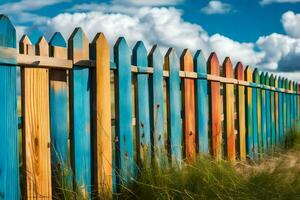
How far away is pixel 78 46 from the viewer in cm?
333

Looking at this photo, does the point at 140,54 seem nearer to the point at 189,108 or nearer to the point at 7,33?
the point at 189,108

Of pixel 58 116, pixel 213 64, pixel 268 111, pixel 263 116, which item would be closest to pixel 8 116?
pixel 58 116

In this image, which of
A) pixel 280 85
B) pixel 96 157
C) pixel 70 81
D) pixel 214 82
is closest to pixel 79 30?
pixel 70 81

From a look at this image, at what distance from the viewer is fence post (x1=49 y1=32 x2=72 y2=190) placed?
3.12 metres

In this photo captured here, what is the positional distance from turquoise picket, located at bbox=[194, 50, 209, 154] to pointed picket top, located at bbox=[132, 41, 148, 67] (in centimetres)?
117

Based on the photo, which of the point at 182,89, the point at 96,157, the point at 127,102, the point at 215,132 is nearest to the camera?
the point at 96,157

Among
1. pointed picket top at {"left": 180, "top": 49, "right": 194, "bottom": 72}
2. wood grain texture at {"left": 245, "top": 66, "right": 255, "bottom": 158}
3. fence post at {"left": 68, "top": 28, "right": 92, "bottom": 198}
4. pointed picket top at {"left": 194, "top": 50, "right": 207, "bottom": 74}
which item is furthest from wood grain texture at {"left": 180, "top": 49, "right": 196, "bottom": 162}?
wood grain texture at {"left": 245, "top": 66, "right": 255, "bottom": 158}

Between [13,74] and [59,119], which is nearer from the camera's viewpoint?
[13,74]

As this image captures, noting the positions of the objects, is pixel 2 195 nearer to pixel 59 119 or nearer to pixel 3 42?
pixel 59 119

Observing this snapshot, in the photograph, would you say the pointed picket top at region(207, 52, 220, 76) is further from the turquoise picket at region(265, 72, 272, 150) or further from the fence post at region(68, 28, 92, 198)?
the turquoise picket at region(265, 72, 272, 150)

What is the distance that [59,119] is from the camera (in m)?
3.16

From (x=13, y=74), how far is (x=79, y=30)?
0.69 metres

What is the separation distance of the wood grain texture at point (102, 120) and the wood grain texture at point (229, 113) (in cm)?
282

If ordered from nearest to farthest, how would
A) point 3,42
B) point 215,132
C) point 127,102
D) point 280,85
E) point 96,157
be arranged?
1. point 3,42
2. point 96,157
3. point 127,102
4. point 215,132
5. point 280,85
